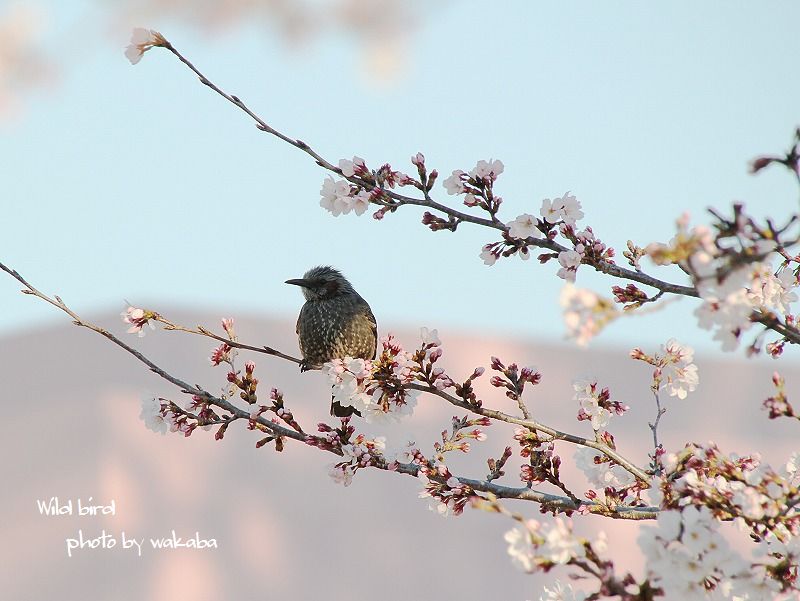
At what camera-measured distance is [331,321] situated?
468cm

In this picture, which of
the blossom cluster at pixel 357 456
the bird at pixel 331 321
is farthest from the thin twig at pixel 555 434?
the bird at pixel 331 321

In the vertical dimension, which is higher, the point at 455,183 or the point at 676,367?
the point at 455,183

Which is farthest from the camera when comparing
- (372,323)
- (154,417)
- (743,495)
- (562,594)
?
(372,323)

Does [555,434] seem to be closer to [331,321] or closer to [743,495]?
[743,495]

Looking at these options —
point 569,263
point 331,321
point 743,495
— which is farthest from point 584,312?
point 331,321

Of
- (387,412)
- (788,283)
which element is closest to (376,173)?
(387,412)

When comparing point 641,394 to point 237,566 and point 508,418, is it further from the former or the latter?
point 508,418

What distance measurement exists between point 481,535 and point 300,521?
1475 millimetres

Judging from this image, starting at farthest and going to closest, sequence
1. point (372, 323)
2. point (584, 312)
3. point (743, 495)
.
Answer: point (372, 323) → point (743, 495) → point (584, 312)

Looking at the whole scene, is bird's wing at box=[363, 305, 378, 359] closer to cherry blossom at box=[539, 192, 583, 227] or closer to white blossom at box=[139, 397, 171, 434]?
white blossom at box=[139, 397, 171, 434]

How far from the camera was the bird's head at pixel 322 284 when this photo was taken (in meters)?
4.85

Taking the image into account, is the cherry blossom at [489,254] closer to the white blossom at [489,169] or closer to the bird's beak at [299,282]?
the white blossom at [489,169]

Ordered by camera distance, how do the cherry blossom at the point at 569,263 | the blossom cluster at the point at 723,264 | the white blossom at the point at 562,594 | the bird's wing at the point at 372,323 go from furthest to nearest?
1. the bird's wing at the point at 372,323
2. the cherry blossom at the point at 569,263
3. the white blossom at the point at 562,594
4. the blossom cluster at the point at 723,264

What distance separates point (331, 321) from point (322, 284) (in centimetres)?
27
